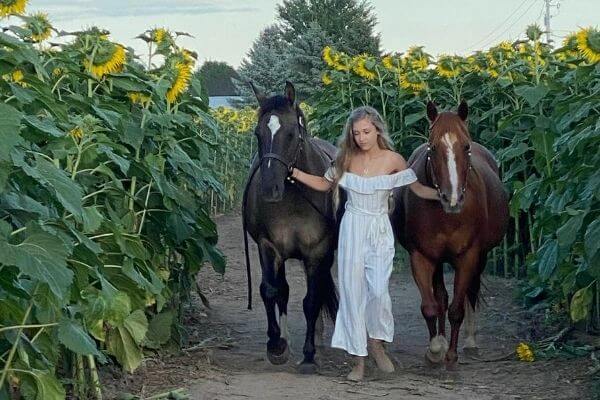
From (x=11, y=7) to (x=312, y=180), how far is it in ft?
11.5

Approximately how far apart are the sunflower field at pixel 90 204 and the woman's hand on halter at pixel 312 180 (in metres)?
0.67

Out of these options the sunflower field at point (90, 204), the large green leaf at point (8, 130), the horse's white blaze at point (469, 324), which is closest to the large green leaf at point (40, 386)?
the sunflower field at point (90, 204)

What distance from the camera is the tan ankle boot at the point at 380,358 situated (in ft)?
26.7

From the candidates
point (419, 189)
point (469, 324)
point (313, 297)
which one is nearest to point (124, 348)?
point (313, 297)

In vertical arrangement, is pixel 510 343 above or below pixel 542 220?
below

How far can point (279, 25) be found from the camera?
190ft

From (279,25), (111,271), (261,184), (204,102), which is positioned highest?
(279,25)

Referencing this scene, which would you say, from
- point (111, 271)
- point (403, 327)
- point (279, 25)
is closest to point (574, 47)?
point (403, 327)

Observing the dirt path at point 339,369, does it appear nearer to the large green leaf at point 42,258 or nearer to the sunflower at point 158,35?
the sunflower at point 158,35

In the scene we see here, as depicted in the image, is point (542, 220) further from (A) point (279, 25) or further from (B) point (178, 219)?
(A) point (279, 25)

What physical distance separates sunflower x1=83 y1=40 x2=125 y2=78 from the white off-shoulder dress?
1813mm

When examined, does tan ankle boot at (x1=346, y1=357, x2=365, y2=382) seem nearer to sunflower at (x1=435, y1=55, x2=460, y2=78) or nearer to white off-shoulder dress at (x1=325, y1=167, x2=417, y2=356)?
white off-shoulder dress at (x1=325, y1=167, x2=417, y2=356)

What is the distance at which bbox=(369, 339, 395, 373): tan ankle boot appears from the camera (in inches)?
320

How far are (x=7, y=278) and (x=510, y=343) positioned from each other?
5.70 meters
